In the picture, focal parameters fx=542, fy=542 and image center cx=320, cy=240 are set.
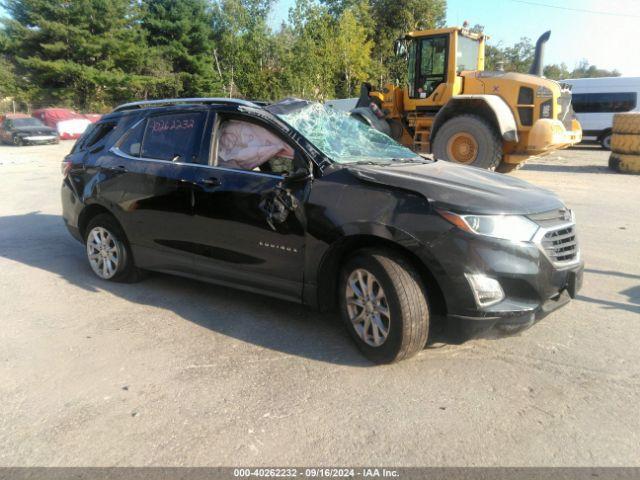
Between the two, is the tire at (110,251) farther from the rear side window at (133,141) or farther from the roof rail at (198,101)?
the roof rail at (198,101)

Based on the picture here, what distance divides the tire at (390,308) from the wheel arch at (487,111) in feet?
29.5

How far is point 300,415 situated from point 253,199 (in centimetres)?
173

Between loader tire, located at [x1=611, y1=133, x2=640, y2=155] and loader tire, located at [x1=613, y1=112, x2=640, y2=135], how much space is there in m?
0.14

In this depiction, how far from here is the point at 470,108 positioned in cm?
1224

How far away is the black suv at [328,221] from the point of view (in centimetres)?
337

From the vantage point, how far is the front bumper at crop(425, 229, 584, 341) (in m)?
3.31

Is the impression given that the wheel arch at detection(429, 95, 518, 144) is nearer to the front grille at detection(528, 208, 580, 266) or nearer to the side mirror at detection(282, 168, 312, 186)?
the front grille at detection(528, 208, 580, 266)

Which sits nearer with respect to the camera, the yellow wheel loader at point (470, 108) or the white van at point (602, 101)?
the yellow wheel loader at point (470, 108)

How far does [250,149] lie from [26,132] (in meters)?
27.7

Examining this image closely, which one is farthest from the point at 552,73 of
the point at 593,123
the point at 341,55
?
the point at 593,123

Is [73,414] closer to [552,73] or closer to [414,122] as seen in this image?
[414,122]

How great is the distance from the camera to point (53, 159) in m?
20.6

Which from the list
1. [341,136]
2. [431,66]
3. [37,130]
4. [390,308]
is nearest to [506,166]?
[431,66]

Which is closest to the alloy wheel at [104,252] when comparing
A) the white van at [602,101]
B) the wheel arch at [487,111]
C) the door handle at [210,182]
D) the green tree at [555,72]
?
the door handle at [210,182]
